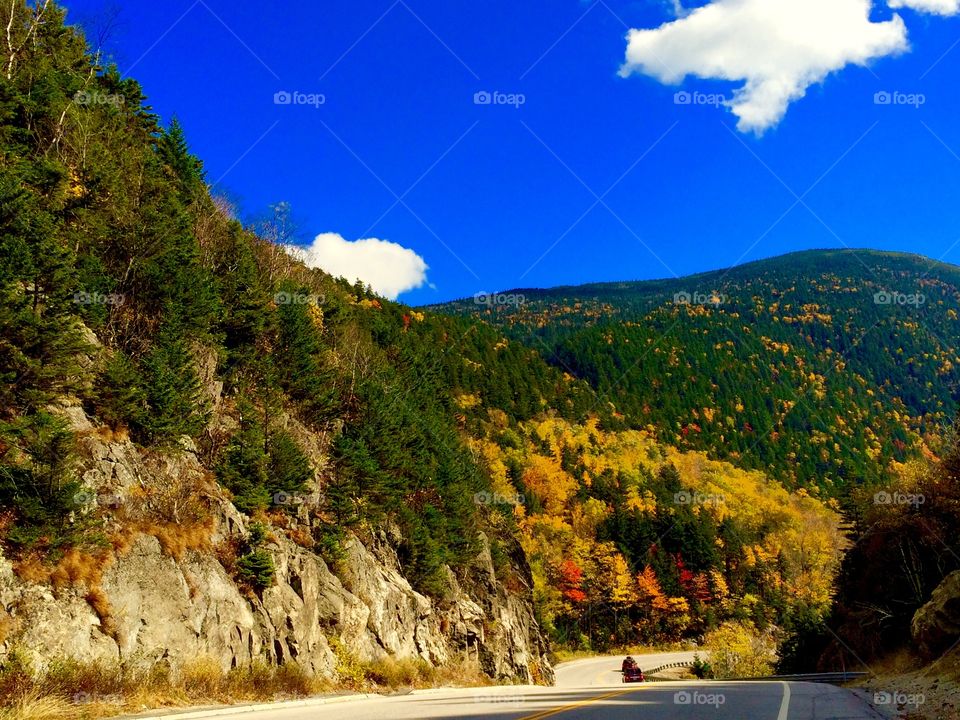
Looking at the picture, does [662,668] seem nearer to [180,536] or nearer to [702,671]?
[702,671]

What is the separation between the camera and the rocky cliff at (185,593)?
12758mm

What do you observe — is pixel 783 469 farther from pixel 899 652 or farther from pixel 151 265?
pixel 151 265

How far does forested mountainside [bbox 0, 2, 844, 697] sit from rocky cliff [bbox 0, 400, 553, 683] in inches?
2.6

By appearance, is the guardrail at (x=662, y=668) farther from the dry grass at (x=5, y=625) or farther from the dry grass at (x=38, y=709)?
the dry grass at (x=38, y=709)

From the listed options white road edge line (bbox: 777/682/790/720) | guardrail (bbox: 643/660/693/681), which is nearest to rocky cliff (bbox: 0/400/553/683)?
white road edge line (bbox: 777/682/790/720)

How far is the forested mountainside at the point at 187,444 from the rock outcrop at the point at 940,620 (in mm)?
16585

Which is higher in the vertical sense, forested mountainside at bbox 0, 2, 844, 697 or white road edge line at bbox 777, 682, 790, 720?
forested mountainside at bbox 0, 2, 844, 697

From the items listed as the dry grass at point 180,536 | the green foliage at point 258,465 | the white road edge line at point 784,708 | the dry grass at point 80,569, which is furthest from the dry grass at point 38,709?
the green foliage at point 258,465

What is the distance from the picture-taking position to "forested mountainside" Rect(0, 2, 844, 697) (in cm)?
1416

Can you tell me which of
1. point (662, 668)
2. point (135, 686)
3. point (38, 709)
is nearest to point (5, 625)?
point (135, 686)

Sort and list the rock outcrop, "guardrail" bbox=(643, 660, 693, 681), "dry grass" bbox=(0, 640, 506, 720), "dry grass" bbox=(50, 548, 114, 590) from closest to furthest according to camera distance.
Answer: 1. "dry grass" bbox=(0, 640, 506, 720)
2. "dry grass" bbox=(50, 548, 114, 590)
3. the rock outcrop
4. "guardrail" bbox=(643, 660, 693, 681)

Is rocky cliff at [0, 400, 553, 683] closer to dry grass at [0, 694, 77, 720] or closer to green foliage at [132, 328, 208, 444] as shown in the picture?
green foliage at [132, 328, 208, 444]

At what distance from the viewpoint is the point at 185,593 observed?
16.0 m

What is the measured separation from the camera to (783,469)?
15612cm
